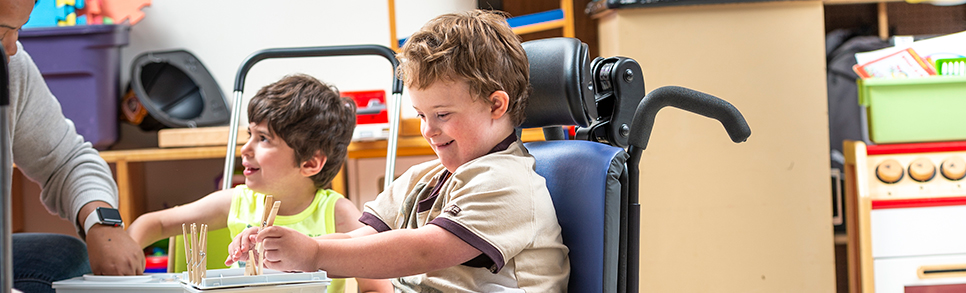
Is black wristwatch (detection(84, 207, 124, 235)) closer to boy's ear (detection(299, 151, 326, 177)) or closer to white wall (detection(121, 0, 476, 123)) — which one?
boy's ear (detection(299, 151, 326, 177))

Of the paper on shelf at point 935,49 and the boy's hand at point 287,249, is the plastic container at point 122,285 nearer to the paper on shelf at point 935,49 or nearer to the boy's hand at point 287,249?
the boy's hand at point 287,249

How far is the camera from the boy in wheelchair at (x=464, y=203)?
2.43 ft

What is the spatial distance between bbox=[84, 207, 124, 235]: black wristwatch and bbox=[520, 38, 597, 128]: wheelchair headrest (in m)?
0.79

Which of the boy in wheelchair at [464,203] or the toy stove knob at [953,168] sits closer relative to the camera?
the boy in wheelchair at [464,203]

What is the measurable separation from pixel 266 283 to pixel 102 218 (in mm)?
690

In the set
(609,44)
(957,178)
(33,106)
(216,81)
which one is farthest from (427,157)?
(957,178)

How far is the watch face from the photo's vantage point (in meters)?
1.19

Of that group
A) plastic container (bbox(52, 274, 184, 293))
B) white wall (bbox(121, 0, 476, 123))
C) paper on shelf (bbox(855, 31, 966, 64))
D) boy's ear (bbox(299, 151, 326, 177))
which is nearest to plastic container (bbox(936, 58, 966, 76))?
paper on shelf (bbox(855, 31, 966, 64))

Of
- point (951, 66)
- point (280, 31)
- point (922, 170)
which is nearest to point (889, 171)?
point (922, 170)

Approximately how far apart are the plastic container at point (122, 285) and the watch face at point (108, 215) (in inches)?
10.6

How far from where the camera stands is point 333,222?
53.1 inches

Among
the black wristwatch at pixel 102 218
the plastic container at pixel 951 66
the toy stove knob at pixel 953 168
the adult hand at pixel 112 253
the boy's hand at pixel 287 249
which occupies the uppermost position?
the plastic container at pixel 951 66

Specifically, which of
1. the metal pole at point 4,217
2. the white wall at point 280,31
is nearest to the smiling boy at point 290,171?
the metal pole at point 4,217

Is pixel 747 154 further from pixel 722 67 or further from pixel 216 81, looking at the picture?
pixel 216 81
